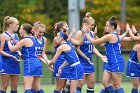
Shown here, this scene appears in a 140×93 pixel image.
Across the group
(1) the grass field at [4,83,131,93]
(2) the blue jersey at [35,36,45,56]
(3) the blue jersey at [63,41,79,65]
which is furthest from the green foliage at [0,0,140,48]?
(3) the blue jersey at [63,41,79,65]

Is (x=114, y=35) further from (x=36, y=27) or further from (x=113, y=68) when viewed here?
(x=36, y=27)

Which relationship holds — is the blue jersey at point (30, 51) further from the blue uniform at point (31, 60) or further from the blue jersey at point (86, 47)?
the blue jersey at point (86, 47)

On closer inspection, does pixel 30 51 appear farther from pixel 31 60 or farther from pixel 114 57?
pixel 114 57

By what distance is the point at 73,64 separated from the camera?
1409cm

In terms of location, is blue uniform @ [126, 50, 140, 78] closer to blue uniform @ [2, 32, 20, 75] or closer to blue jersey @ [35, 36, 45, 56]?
blue jersey @ [35, 36, 45, 56]

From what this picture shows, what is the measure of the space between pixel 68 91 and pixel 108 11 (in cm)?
2550

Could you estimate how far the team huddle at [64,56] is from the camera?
14.1m

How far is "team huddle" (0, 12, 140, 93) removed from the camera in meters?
14.1

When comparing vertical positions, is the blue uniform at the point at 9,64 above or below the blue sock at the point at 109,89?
above

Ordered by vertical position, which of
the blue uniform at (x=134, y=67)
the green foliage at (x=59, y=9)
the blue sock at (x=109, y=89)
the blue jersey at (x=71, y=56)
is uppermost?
the green foliage at (x=59, y=9)

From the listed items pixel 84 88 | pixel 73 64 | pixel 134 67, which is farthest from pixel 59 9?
pixel 73 64

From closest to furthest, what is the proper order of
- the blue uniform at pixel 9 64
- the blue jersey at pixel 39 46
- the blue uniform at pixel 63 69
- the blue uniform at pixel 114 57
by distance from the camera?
the blue jersey at pixel 39 46, the blue uniform at pixel 114 57, the blue uniform at pixel 9 64, the blue uniform at pixel 63 69

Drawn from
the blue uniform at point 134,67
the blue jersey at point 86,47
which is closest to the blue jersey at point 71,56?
the blue jersey at point 86,47

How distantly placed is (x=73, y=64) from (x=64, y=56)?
272 mm
